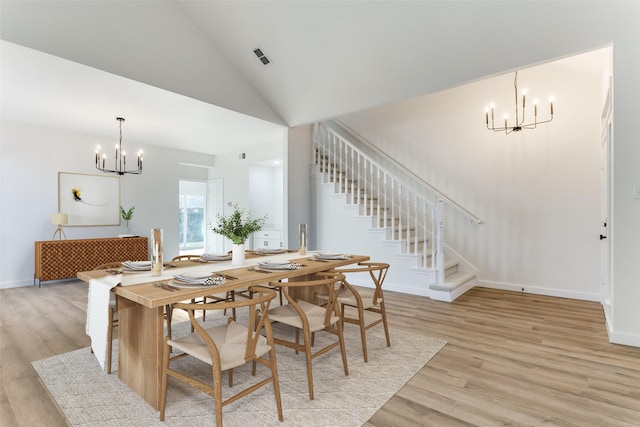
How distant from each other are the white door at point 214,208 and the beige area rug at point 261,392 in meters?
5.16

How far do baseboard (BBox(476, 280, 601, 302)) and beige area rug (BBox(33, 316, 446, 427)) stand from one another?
2.73m

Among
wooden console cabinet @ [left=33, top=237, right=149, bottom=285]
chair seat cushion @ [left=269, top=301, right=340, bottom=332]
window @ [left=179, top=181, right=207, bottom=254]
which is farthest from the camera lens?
window @ [left=179, top=181, right=207, bottom=254]

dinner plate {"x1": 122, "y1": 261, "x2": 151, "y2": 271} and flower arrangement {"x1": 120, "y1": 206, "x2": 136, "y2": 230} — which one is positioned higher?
flower arrangement {"x1": 120, "y1": 206, "x2": 136, "y2": 230}

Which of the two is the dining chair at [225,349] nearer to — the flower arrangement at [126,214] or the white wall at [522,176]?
the white wall at [522,176]

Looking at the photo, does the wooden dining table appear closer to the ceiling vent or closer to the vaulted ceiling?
the vaulted ceiling

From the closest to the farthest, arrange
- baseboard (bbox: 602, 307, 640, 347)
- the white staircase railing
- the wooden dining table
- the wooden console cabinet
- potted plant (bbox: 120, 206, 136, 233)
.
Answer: the wooden dining table → baseboard (bbox: 602, 307, 640, 347) → the white staircase railing → the wooden console cabinet → potted plant (bbox: 120, 206, 136, 233)

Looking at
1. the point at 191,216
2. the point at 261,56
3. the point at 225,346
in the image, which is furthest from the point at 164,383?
the point at 191,216

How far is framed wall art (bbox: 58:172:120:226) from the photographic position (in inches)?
218

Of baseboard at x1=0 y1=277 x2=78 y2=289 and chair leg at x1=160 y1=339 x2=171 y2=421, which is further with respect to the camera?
baseboard at x1=0 y1=277 x2=78 y2=289

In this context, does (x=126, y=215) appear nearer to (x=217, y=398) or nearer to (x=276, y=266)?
(x=276, y=266)

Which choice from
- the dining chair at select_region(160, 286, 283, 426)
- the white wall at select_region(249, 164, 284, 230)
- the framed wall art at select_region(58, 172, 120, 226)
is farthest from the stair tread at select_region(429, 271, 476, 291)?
the framed wall art at select_region(58, 172, 120, 226)

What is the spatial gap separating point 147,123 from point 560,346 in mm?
5965

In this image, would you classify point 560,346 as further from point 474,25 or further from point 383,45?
Answer: point 383,45

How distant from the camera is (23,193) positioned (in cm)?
514
